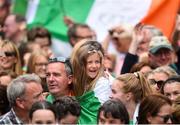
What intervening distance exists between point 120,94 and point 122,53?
4062 mm

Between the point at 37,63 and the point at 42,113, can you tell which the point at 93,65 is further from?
the point at 37,63

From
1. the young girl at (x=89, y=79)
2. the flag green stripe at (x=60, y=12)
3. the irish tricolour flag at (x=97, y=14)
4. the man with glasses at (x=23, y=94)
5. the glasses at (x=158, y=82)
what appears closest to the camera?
the man with glasses at (x=23, y=94)

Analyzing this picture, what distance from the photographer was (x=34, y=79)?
12.2 meters

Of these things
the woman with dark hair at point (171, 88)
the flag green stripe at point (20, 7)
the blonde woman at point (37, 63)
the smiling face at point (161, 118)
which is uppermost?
the flag green stripe at point (20, 7)

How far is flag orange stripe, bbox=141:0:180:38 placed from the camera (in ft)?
54.1

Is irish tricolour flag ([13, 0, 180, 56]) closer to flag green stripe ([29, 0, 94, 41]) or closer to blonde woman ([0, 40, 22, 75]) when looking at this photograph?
flag green stripe ([29, 0, 94, 41])

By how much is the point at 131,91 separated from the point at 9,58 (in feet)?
9.41

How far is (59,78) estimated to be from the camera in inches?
493

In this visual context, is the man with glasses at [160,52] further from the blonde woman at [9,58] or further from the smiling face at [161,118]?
the smiling face at [161,118]

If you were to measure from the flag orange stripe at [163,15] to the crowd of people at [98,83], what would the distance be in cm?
34

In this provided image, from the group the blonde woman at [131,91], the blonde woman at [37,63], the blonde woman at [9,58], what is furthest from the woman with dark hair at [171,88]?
the blonde woman at [9,58]

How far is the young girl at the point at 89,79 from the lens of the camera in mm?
12245

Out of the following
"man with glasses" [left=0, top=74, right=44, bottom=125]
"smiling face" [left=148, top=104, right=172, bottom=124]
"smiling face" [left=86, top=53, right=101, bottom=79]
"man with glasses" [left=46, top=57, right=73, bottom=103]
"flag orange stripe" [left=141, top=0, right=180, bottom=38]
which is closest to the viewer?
"smiling face" [left=148, top=104, right=172, bottom=124]

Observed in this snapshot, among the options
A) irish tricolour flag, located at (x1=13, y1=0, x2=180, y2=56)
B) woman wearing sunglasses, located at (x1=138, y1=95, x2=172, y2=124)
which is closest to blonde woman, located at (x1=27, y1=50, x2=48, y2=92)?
irish tricolour flag, located at (x1=13, y1=0, x2=180, y2=56)
